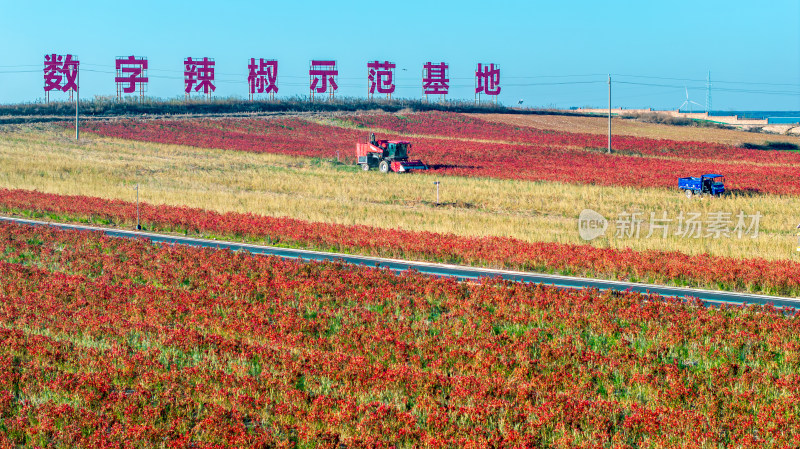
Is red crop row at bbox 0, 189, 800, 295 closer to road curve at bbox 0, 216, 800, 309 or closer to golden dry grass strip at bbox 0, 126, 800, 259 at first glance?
road curve at bbox 0, 216, 800, 309

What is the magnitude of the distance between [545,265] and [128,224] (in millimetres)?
17621

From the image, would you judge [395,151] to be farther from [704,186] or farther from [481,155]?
[704,186]

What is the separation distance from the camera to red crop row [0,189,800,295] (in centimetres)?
2052

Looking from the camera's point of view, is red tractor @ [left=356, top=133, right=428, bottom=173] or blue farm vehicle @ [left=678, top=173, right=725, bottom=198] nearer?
blue farm vehicle @ [left=678, top=173, right=725, bottom=198]

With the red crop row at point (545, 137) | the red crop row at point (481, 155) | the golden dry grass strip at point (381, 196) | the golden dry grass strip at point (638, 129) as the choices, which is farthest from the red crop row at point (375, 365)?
the golden dry grass strip at point (638, 129)

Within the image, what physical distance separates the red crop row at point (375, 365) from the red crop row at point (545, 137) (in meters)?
55.5

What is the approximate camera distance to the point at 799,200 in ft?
132

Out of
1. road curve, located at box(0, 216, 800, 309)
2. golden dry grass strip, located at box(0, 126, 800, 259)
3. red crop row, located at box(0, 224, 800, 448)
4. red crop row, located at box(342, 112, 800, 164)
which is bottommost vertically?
red crop row, located at box(0, 224, 800, 448)

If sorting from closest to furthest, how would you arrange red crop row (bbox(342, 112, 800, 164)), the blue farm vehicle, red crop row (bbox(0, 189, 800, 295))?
red crop row (bbox(0, 189, 800, 295)), the blue farm vehicle, red crop row (bbox(342, 112, 800, 164))

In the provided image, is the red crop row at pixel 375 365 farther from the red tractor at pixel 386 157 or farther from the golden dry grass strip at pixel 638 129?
the golden dry grass strip at pixel 638 129

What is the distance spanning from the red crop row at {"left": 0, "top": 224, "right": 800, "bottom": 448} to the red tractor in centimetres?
3616

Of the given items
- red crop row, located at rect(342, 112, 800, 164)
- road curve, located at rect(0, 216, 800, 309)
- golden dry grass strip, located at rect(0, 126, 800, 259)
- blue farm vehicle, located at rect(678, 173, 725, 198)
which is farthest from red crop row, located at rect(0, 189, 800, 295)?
red crop row, located at rect(342, 112, 800, 164)

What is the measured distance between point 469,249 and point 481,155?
44369 mm

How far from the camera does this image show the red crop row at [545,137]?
70.0 meters
